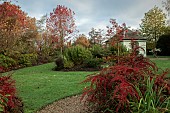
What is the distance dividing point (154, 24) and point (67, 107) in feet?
105

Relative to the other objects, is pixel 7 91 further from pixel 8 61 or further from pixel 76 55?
pixel 8 61

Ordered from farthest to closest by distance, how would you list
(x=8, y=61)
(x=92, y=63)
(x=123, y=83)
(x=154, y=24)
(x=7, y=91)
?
(x=154, y=24) < (x=8, y=61) < (x=92, y=63) < (x=7, y=91) < (x=123, y=83)

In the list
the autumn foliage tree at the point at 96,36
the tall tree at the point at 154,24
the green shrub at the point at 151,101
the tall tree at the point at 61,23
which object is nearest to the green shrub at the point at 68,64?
the tall tree at the point at 61,23

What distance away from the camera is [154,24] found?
33656 millimetres

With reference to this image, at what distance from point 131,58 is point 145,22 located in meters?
33.1

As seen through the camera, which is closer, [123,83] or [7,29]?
[123,83]

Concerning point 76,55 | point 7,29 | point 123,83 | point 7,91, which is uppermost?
point 7,29

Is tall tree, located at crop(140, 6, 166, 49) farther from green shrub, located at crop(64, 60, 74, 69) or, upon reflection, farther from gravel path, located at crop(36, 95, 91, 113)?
gravel path, located at crop(36, 95, 91, 113)

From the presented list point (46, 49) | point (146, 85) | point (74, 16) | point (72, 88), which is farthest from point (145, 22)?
point (146, 85)

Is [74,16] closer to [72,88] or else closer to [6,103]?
[72,88]

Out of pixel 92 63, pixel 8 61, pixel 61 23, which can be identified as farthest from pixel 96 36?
pixel 92 63

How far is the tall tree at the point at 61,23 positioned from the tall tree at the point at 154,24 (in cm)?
1710

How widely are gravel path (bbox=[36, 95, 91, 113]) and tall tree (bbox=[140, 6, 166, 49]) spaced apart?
30.8 m

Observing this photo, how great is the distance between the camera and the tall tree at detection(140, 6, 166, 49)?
33344 millimetres
